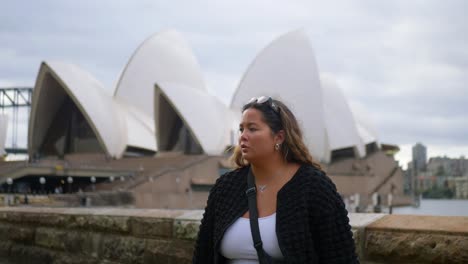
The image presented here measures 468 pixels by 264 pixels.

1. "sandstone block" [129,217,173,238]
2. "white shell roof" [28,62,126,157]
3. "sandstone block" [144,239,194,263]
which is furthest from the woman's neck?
"white shell roof" [28,62,126,157]

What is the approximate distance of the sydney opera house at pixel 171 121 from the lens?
32500 millimetres

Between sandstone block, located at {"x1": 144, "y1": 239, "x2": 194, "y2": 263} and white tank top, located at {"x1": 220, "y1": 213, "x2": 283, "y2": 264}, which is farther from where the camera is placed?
sandstone block, located at {"x1": 144, "y1": 239, "x2": 194, "y2": 263}

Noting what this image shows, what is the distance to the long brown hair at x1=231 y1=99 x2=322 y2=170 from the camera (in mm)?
1900

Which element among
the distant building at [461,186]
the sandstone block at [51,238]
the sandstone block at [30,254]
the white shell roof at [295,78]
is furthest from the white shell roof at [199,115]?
the distant building at [461,186]

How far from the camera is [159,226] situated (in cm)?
349

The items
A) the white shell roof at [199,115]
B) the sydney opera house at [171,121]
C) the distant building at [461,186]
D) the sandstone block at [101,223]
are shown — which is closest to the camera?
the sandstone block at [101,223]

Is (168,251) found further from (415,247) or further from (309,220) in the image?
(309,220)

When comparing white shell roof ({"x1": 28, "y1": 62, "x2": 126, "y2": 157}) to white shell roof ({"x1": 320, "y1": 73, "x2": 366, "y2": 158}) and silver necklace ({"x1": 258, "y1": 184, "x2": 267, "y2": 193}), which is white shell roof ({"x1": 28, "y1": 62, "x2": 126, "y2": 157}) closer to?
white shell roof ({"x1": 320, "y1": 73, "x2": 366, "y2": 158})

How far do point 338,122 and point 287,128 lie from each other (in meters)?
43.4

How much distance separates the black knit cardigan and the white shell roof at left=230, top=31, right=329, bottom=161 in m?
37.4

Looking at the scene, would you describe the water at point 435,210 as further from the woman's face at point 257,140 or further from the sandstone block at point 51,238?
the woman's face at point 257,140

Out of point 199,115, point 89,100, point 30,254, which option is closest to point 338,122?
point 199,115

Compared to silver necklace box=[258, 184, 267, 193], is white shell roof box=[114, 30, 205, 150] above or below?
above

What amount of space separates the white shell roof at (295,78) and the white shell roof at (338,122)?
5.48 feet
